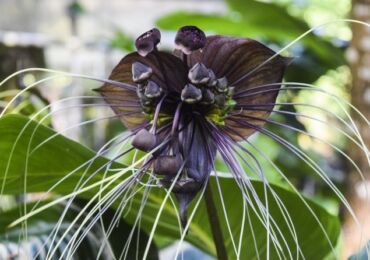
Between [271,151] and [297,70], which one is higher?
[297,70]

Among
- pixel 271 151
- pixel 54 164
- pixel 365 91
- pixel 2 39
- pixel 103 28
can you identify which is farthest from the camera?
pixel 103 28

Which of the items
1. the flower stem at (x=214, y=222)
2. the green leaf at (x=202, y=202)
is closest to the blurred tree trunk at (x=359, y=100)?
the green leaf at (x=202, y=202)

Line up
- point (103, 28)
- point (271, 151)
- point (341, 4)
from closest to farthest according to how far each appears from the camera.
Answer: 1. point (271, 151)
2. point (103, 28)
3. point (341, 4)

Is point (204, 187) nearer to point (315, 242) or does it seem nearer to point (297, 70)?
point (315, 242)

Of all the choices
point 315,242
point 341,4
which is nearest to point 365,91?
point 315,242

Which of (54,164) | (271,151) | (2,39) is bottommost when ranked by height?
(271,151)

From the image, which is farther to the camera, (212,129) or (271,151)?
(271,151)
